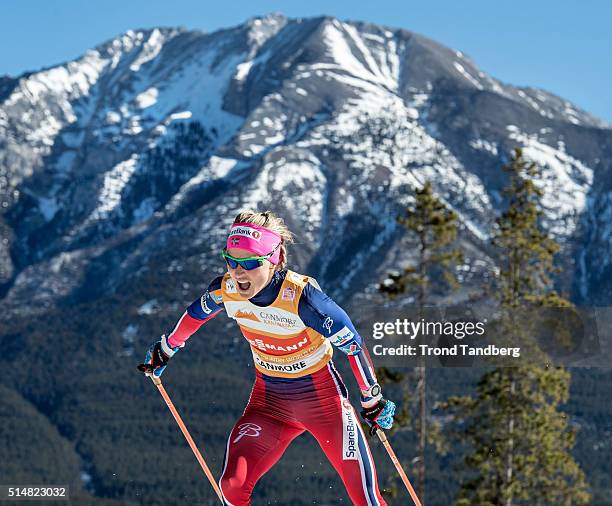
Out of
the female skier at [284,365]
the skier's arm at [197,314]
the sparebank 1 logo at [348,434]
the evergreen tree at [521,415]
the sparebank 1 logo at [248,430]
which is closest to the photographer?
the female skier at [284,365]

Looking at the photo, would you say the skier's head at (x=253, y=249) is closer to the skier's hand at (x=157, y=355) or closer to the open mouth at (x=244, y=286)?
the open mouth at (x=244, y=286)

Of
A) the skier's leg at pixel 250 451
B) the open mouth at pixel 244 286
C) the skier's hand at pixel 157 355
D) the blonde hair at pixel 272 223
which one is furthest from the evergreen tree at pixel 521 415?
the open mouth at pixel 244 286

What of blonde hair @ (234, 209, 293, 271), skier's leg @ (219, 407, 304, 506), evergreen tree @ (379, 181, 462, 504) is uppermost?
evergreen tree @ (379, 181, 462, 504)

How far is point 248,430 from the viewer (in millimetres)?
9242

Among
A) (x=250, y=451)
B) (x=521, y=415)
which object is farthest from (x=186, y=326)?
(x=521, y=415)

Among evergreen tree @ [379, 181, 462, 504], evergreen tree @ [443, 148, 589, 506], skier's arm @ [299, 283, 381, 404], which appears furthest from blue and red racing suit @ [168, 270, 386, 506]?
evergreen tree @ [443, 148, 589, 506]

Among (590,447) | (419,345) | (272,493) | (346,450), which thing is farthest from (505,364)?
(590,447)

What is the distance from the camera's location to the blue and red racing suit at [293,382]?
8844 millimetres

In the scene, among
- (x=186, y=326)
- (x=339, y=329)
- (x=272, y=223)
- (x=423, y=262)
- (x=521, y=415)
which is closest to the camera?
(x=339, y=329)

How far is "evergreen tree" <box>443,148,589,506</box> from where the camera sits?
2394 cm

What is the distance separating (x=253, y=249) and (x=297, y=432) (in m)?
2.12

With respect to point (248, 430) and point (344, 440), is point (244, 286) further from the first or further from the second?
point (344, 440)

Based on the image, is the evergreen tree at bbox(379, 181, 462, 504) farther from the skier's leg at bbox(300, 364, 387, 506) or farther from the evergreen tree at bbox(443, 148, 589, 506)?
the skier's leg at bbox(300, 364, 387, 506)

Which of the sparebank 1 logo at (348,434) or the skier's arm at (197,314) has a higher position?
the skier's arm at (197,314)
